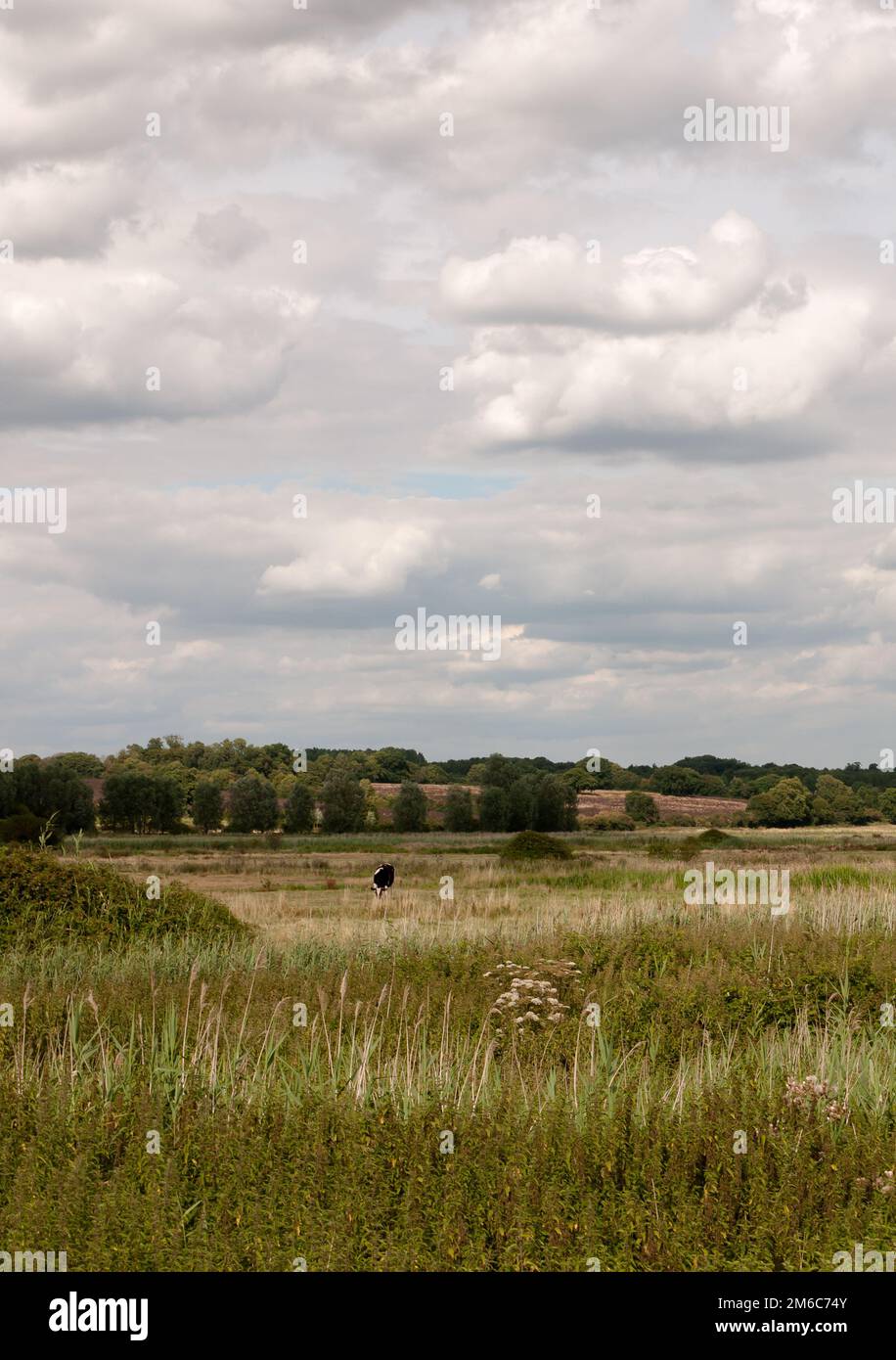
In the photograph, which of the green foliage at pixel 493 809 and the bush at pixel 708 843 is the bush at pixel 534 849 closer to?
the bush at pixel 708 843

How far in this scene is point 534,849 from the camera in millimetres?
49750

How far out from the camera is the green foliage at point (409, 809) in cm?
10596

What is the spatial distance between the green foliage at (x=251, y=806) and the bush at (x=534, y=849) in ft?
188

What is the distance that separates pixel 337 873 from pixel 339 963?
36.2 metres

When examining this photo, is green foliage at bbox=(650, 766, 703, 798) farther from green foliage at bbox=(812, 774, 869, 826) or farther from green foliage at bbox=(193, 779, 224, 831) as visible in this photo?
green foliage at bbox=(193, 779, 224, 831)

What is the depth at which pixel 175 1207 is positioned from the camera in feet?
18.5

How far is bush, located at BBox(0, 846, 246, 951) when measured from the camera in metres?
16.6

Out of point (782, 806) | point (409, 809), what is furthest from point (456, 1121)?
point (782, 806)

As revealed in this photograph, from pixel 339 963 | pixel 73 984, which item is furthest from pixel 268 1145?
pixel 339 963

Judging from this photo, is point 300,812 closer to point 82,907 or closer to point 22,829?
point 22,829

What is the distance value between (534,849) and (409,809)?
57249mm

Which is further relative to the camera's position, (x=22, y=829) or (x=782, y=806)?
(x=782, y=806)
